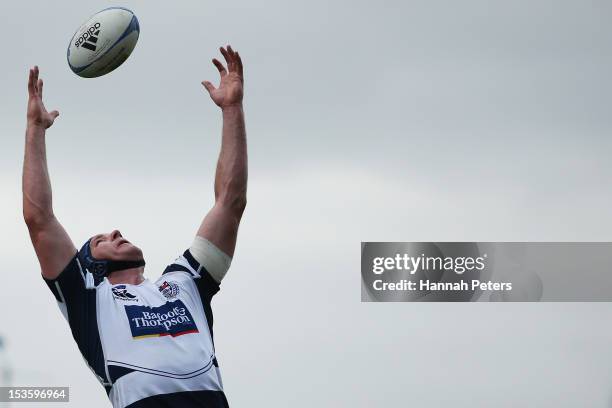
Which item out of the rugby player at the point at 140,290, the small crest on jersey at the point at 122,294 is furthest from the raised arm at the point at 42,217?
the small crest on jersey at the point at 122,294

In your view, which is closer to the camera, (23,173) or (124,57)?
(23,173)

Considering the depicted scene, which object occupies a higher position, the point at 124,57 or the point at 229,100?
the point at 124,57

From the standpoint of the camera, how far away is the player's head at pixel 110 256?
9.85 m

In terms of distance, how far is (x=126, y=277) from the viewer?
9914mm

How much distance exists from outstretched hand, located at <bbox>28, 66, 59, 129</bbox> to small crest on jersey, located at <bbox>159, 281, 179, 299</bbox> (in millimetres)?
1934

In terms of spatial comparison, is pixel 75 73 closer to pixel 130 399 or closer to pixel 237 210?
pixel 237 210

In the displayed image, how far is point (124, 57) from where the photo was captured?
42.7 ft

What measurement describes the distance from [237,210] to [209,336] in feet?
4.33

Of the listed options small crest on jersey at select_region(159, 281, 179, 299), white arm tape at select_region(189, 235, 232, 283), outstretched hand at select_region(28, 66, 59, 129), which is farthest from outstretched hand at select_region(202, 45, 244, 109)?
small crest on jersey at select_region(159, 281, 179, 299)

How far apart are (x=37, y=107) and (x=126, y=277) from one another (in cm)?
191

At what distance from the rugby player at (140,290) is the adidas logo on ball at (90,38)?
2.96 meters

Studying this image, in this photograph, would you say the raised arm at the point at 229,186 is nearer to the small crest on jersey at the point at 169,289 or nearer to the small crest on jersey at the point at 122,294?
the small crest on jersey at the point at 169,289

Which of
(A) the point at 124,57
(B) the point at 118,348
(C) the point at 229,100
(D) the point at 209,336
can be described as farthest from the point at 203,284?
(A) the point at 124,57

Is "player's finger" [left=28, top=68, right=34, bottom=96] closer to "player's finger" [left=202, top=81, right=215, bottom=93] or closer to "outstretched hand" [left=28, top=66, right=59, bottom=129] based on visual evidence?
"outstretched hand" [left=28, top=66, right=59, bottom=129]
